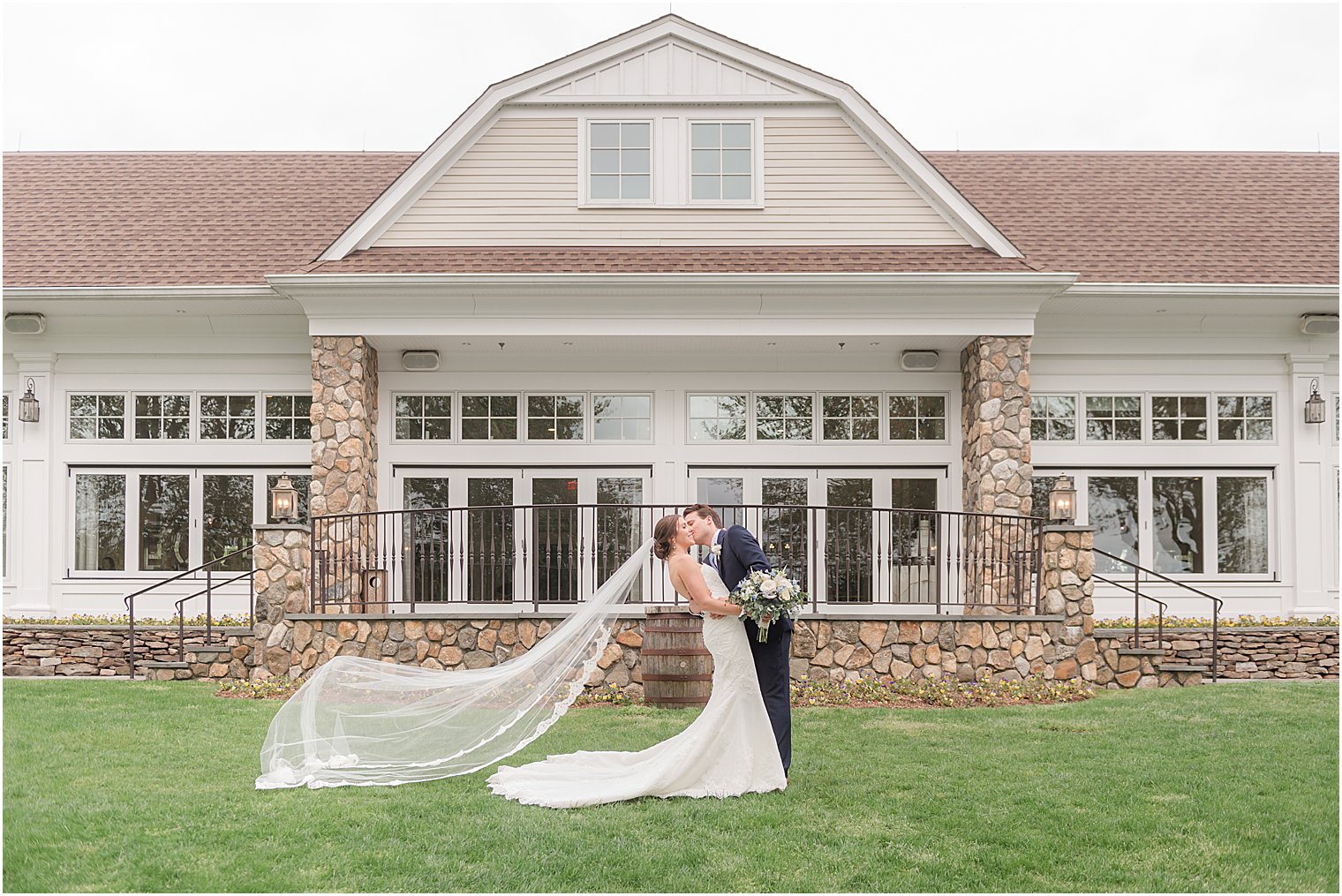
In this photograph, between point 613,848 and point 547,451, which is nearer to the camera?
point 613,848

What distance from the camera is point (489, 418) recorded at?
571 inches

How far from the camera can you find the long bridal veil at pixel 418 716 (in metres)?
7.32

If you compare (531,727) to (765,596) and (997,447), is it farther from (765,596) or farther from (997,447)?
(997,447)

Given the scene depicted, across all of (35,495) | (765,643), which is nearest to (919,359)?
(765,643)

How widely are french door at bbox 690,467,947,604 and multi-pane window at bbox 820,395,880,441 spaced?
1.48 feet

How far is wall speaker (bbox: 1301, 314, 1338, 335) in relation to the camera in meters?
14.3

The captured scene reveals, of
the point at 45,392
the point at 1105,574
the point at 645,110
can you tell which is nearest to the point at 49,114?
the point at 45,392

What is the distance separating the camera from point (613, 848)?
225 inches

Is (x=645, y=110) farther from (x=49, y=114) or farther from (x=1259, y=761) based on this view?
(x=49, y=114)

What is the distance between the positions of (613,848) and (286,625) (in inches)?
276

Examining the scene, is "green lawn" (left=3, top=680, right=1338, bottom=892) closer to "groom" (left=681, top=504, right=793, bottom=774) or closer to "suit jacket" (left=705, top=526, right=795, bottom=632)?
"groom" (left=681, top=504, right=793, bottom=774)

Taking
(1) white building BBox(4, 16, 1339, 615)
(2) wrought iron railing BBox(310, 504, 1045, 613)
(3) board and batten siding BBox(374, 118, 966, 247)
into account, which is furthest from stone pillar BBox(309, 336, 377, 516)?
(3) board and batten siding BBox(374, 118, 966, 247)

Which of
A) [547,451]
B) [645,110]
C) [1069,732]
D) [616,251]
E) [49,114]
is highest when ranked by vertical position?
[49,114]

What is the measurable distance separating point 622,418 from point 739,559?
7203 millimetres
